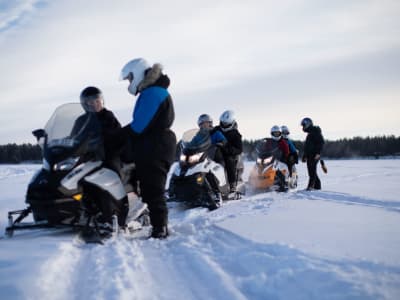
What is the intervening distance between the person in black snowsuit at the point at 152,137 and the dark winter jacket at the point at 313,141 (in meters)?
7.11

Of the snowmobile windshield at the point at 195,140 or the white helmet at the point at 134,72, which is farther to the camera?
the snowmobile windshield at the point at 195,140

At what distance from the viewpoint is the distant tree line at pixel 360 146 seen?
68.4 m

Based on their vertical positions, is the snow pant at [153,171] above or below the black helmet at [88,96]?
below

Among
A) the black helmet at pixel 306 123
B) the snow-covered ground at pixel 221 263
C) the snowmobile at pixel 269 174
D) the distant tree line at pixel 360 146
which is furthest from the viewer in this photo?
the distant tree line at pixel 360 146

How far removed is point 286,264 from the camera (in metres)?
2.73

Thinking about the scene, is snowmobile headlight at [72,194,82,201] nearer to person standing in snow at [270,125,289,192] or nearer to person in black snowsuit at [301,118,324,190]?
person standing in snow at [270,125,289,192]

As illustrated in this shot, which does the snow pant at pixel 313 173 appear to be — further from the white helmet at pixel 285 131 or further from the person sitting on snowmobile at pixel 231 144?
the person sitting on snowmobile at pixel 231 144

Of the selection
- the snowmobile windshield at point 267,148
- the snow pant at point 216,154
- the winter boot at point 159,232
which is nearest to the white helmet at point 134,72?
the winter boot at point 159,232

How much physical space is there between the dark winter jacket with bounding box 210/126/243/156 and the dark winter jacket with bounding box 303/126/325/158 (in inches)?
131

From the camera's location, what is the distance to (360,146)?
7375 cm

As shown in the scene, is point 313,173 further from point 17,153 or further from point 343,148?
point 343,148

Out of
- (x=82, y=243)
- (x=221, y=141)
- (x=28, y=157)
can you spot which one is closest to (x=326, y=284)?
(x=82, y=243)

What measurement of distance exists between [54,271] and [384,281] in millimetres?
2381

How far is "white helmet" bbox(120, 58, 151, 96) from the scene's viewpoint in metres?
4.34
